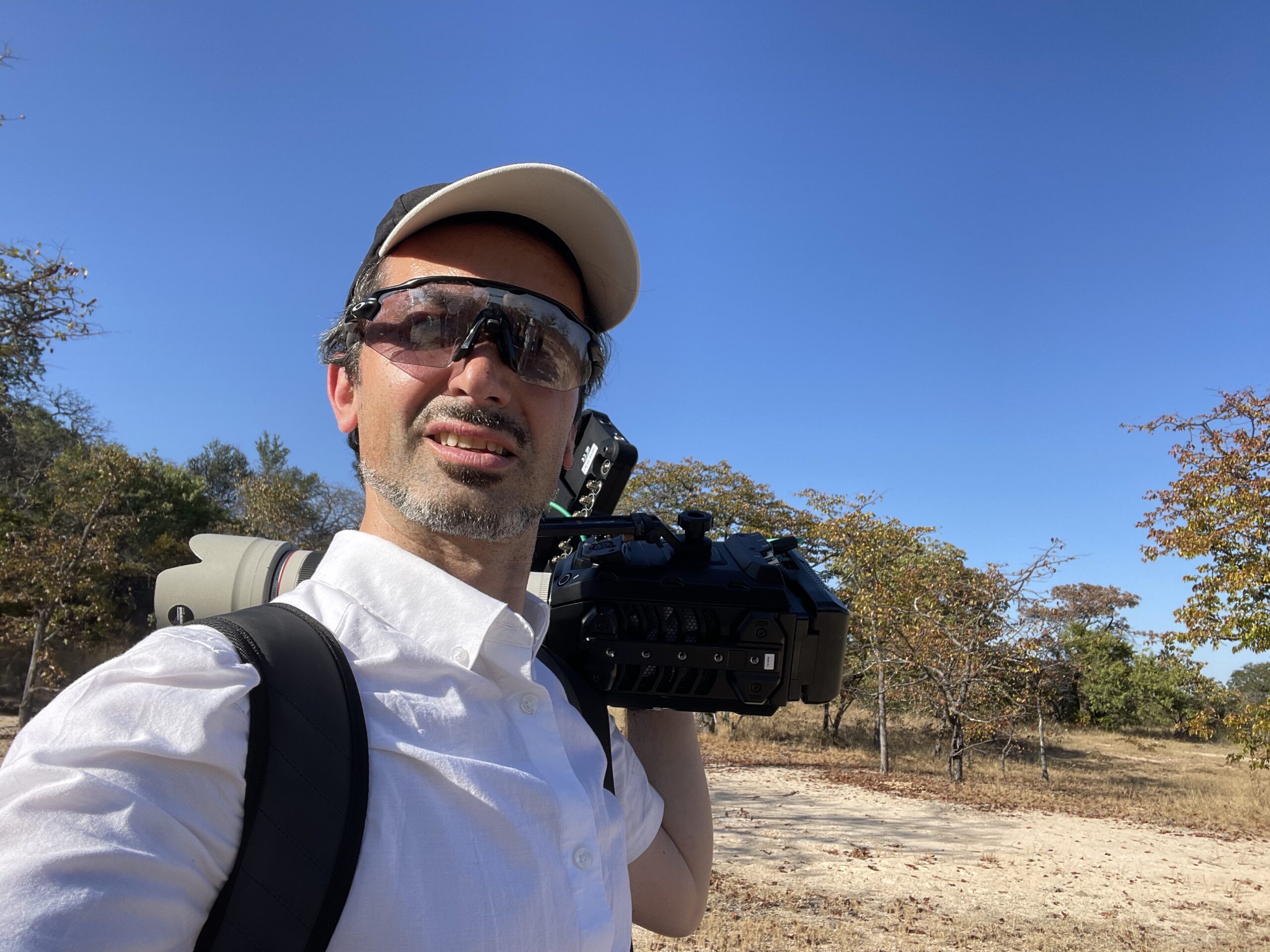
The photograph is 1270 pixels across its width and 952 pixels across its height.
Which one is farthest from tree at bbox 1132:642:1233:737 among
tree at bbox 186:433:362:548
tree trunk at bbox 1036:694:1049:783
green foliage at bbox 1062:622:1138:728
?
tree at bbox 186:433:362:548

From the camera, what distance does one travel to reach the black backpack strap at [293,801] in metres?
0.76

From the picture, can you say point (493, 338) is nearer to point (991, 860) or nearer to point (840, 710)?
point (991, 860)

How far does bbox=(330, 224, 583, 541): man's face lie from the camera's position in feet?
4.18

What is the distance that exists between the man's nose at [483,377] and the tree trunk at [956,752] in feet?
50.1

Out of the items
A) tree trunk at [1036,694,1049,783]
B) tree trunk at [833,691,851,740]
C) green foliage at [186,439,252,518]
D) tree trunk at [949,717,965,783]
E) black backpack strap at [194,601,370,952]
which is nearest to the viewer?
black backpack strap at [194,601,370,952]

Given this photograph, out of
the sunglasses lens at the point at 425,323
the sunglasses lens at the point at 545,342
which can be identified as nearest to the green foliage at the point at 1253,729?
the sunglasses lens at the point at 545,342

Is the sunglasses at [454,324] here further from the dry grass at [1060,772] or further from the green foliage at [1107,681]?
the green foliage at [1107,681]

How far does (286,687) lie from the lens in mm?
876

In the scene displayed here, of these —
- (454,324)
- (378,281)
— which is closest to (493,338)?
(454,324)

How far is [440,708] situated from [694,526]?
70 centimetres

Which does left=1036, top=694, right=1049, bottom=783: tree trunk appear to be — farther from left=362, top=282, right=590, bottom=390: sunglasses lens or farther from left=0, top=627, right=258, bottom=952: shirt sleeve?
left=0, top=627, right=258, bottom=952: shirt sleeve

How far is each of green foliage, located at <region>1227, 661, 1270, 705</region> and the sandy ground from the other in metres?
22.2

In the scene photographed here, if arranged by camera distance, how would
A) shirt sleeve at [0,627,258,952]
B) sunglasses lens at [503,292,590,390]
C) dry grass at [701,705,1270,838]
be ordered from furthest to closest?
dry grass at [701,705,1270,838] → sunglasses lens at [503,292,590,390] → shirt sleeve at [0,627,258,952]

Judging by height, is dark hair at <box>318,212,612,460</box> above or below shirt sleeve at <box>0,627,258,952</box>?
above
